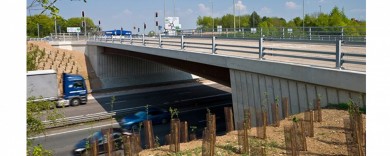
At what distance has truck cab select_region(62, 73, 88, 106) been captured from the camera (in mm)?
28641

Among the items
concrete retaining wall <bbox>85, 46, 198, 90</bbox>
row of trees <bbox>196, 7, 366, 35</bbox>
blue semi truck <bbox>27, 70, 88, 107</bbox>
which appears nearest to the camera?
blue semi truck <bbox>27, 70, 88, 107</bbox>

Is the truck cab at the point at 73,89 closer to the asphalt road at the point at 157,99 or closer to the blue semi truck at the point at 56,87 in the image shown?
the blue semi truck at the point at 56,87

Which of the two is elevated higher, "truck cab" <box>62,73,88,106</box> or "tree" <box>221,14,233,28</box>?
"tree" <box>221,14,233,28</box>

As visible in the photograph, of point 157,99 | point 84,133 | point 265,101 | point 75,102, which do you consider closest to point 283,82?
point 265,101

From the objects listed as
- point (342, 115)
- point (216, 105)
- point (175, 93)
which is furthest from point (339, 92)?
point (175, 93)

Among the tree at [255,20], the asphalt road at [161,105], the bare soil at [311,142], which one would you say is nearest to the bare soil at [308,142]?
the bare soil at [311,142]

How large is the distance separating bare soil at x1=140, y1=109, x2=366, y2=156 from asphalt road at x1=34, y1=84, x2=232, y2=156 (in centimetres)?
922

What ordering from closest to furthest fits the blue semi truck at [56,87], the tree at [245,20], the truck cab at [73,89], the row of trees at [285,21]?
the blue semi truck at [56,87]
the truck cab at [73,89]
the row of trees at [285,21]
the tree at [245,20]

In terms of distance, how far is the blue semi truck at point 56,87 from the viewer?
25734mm

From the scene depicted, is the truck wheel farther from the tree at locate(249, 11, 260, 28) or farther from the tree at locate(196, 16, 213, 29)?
the tree at locate(196, 16, 213, 29)

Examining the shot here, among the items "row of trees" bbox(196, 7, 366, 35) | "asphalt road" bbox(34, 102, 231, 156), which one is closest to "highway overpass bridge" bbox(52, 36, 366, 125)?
"asphalt road" bbox(34, 102, 231, 156)

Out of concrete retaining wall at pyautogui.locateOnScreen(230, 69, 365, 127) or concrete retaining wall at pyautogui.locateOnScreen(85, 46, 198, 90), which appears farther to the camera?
concrete retaining wall at pyautogui.locateOnScreen(85, 46, 198, 90)
